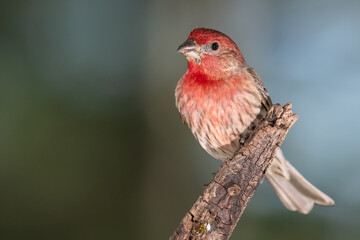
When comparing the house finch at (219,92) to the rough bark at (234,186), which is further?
the house finch at (219,92)

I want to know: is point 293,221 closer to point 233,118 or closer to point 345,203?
point 345,203

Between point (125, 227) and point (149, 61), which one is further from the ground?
point (149, 61)

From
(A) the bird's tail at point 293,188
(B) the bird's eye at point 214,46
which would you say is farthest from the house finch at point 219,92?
(A) the bird's tail at point 293,188

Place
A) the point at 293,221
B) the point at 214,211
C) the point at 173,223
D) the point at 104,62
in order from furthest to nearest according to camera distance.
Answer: the point at 104,62 → the point at 173,223 → the point at 293,221 → the point at 214,211

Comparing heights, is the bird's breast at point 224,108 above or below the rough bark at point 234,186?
above

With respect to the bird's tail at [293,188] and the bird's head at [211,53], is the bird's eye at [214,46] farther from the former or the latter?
the bird's tail at [293,188]

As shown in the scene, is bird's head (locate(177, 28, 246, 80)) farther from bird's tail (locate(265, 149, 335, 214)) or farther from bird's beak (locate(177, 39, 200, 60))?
bird's tail (locate(265, 149, 335, 214))

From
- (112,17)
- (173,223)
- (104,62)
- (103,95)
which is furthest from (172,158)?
(112,17)
